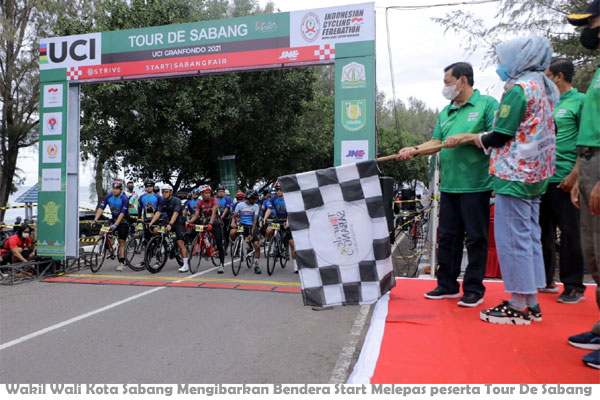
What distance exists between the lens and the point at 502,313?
3072mm

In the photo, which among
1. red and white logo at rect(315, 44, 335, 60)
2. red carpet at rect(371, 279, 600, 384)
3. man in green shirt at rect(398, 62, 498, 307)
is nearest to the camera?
red carpet at rect(371, 279, 600, 384)

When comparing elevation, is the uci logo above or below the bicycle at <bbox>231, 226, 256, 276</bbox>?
above

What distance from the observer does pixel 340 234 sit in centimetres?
349

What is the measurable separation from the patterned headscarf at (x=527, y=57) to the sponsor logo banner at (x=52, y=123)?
7837 millimetres

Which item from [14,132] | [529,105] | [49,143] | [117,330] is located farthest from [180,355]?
[14,132]

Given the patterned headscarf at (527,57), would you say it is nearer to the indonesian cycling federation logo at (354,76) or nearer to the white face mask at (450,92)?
the white face mask at (450,92)

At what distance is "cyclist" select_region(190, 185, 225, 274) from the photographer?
30.0ft

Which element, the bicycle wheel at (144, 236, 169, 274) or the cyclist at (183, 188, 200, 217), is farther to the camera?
the cyclist at (183, 188, 200, 217)

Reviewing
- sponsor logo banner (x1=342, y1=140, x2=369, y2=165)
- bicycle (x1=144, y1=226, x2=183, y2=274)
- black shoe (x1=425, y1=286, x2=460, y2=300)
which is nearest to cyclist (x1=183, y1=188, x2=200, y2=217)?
bicycle (x1=144, y1=226, x2=183, y2=274)

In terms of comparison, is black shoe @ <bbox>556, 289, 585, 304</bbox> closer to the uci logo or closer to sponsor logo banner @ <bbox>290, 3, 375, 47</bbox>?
sponsor logo banner @ <bbox>290, 3, 375, 47</bbox>

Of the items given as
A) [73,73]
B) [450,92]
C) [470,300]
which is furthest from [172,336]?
[73,73]

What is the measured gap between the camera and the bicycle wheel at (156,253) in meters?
8.66

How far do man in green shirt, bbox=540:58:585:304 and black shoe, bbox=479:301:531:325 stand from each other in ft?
3.13

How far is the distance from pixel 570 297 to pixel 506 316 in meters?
1.01
